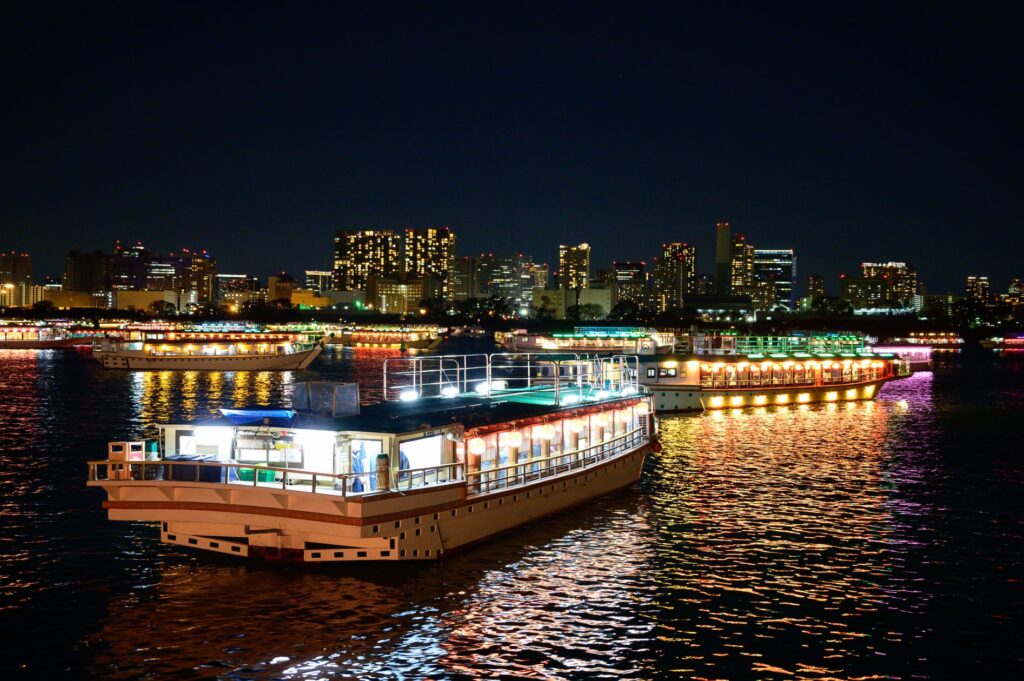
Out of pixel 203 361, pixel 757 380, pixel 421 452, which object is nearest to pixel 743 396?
pixel 757 380

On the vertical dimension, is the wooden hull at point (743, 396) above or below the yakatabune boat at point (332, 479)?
below

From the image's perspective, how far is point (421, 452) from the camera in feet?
97.1

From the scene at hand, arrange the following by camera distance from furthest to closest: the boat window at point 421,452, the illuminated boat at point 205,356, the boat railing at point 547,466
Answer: the illuminated boat at point 205,356
the boat railing at point 547,466
the boat window at point 421,452

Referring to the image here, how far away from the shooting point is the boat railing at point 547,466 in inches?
1222

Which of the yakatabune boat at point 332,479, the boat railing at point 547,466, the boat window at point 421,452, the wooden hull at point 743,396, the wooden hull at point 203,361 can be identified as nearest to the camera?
the yakatabune boat at point 332,479

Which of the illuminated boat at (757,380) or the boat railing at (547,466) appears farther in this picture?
the illuminated boat at (757,380)

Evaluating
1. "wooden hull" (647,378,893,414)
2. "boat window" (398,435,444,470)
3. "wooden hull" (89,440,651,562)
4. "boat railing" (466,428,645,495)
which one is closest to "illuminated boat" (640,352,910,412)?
"wooden hull" (647,378,893,414)

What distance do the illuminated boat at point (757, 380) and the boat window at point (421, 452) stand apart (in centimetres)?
5045

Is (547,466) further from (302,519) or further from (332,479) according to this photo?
(302,519)

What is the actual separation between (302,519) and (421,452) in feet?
15.3

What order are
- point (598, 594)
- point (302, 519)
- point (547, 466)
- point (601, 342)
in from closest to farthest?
point (302, 519) < point (598, 594) < point (547, 466) < point (601, 342)

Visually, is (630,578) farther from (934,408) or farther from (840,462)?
(934,408)

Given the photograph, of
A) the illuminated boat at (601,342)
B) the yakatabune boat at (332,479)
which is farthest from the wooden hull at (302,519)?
the illuminated boat at (601,342)

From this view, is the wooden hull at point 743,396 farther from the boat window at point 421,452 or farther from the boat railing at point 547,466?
the boat window at point 421,452
